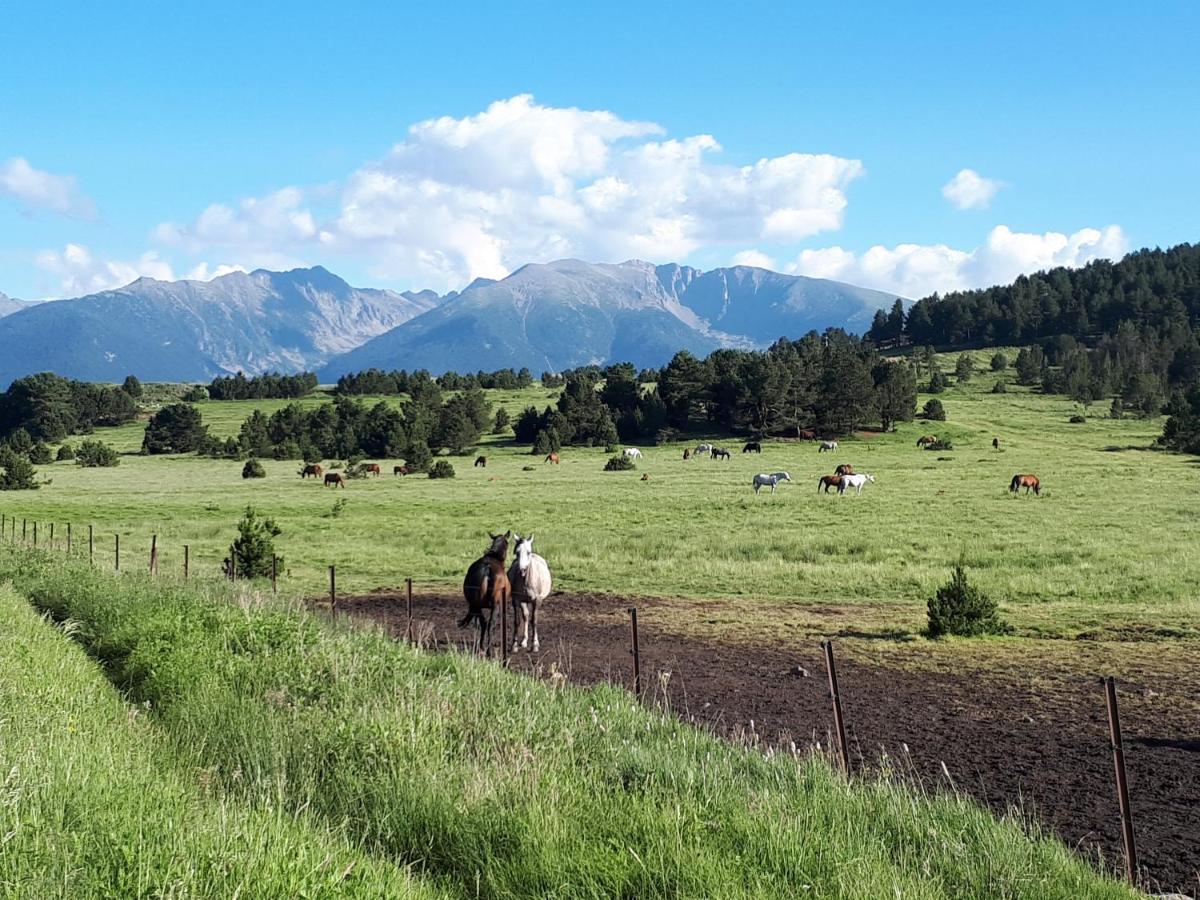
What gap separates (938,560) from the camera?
26344 millimetres

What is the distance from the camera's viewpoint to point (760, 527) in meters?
34.4

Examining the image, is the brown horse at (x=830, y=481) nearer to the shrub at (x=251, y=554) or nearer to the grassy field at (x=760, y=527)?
the grassy field at (x=760, y=527)

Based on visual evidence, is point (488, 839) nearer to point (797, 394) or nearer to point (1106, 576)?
point (1106, 576)

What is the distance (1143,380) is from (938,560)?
317 ft

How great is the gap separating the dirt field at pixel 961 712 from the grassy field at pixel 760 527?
3.34 meters

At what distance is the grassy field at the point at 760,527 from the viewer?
73.0ft

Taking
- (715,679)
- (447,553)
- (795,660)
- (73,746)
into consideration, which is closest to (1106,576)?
(795,660)

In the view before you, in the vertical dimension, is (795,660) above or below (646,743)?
below

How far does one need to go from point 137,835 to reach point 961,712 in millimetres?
10010

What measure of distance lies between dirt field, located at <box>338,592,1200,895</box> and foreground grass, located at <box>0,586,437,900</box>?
431 cm

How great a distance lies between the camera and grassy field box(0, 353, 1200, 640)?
22.2 meters

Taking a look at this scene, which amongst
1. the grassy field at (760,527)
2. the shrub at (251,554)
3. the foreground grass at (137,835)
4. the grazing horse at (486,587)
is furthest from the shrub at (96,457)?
the foreground grass at (137,835)

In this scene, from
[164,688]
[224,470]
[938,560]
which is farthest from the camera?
[224,470]

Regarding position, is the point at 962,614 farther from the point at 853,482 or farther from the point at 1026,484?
the point at 853,482
